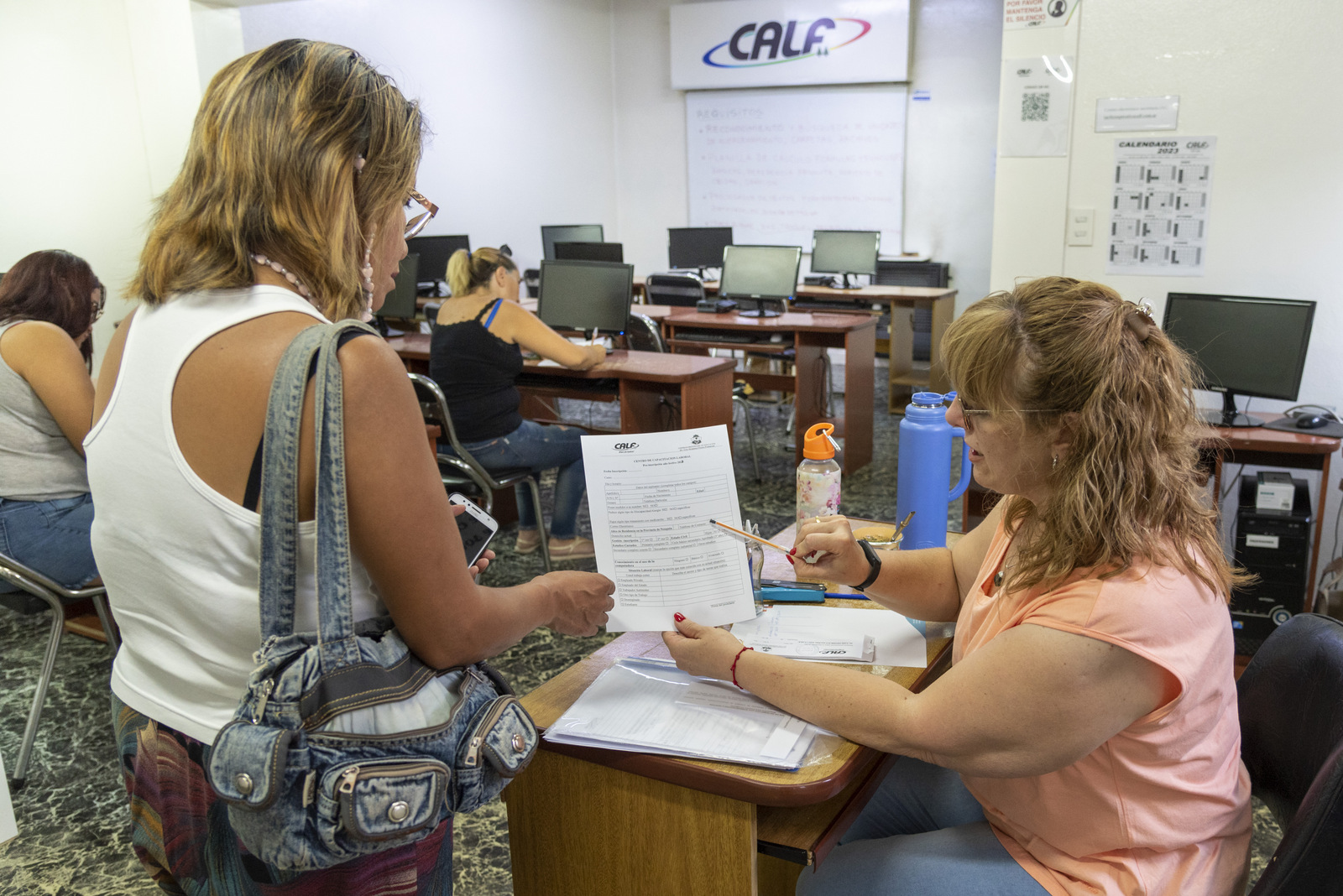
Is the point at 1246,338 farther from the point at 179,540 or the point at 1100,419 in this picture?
the point at 179,540

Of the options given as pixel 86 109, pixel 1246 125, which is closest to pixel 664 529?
pixel 1246 125

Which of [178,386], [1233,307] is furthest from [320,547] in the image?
[1233,307]

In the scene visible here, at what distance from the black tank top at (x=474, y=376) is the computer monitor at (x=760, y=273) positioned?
8.46 ft

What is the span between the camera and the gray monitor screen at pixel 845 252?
7.09 m

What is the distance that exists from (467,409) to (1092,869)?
276cm

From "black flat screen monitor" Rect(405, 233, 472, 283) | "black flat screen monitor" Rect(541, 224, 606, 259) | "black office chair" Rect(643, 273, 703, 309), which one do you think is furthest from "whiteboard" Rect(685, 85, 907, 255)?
"black flat screen monitor" Rect(405, 233, 472, 283)

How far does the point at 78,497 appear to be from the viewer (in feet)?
8.19

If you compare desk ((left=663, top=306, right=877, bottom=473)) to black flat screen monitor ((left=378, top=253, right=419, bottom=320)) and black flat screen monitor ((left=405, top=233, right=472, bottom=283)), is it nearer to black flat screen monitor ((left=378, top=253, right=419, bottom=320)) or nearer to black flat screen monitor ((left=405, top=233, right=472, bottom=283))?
black flat screen monitor ((left=378, top=253, right=419, bottom=320))

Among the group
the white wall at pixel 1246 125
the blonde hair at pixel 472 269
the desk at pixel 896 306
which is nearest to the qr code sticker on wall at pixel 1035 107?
the white wall at pixel 1246 125

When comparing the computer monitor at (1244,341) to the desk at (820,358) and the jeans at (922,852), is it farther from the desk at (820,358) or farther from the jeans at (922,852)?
the jeans at (922,852)

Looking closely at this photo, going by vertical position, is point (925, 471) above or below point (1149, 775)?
above

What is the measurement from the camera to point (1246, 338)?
3.12m

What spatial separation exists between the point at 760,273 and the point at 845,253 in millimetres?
1530

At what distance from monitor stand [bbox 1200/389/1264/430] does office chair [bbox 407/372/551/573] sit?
230 centimetres
